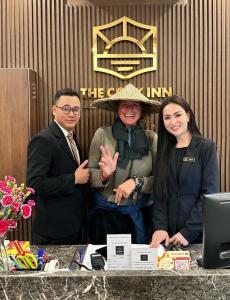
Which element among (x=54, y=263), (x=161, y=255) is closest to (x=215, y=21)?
(x=161, y=255)

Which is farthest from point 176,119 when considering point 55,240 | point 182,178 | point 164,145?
point 55,240

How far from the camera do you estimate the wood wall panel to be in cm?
362

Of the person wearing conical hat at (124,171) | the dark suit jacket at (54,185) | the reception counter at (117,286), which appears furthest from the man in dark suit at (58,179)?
the reception counter at (117,286)

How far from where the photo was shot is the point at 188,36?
362 centimetres

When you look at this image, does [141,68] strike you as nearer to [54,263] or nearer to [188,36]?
[188,36]

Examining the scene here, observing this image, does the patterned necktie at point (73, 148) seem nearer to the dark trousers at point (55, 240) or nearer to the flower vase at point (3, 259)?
the dark trousers at point (55, 240)

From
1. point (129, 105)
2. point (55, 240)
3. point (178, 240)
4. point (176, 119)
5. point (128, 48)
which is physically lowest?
point (55, 240)

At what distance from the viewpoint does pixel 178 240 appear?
254 centimetres

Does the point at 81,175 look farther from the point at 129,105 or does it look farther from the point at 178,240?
the point at 178,240

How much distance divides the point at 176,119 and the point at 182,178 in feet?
1.43

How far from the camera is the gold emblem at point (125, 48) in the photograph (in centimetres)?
362

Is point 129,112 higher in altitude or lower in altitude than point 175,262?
higher

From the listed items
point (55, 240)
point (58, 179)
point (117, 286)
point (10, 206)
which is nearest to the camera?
point (117, 286)

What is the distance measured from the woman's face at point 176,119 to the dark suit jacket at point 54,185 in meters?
0.87
